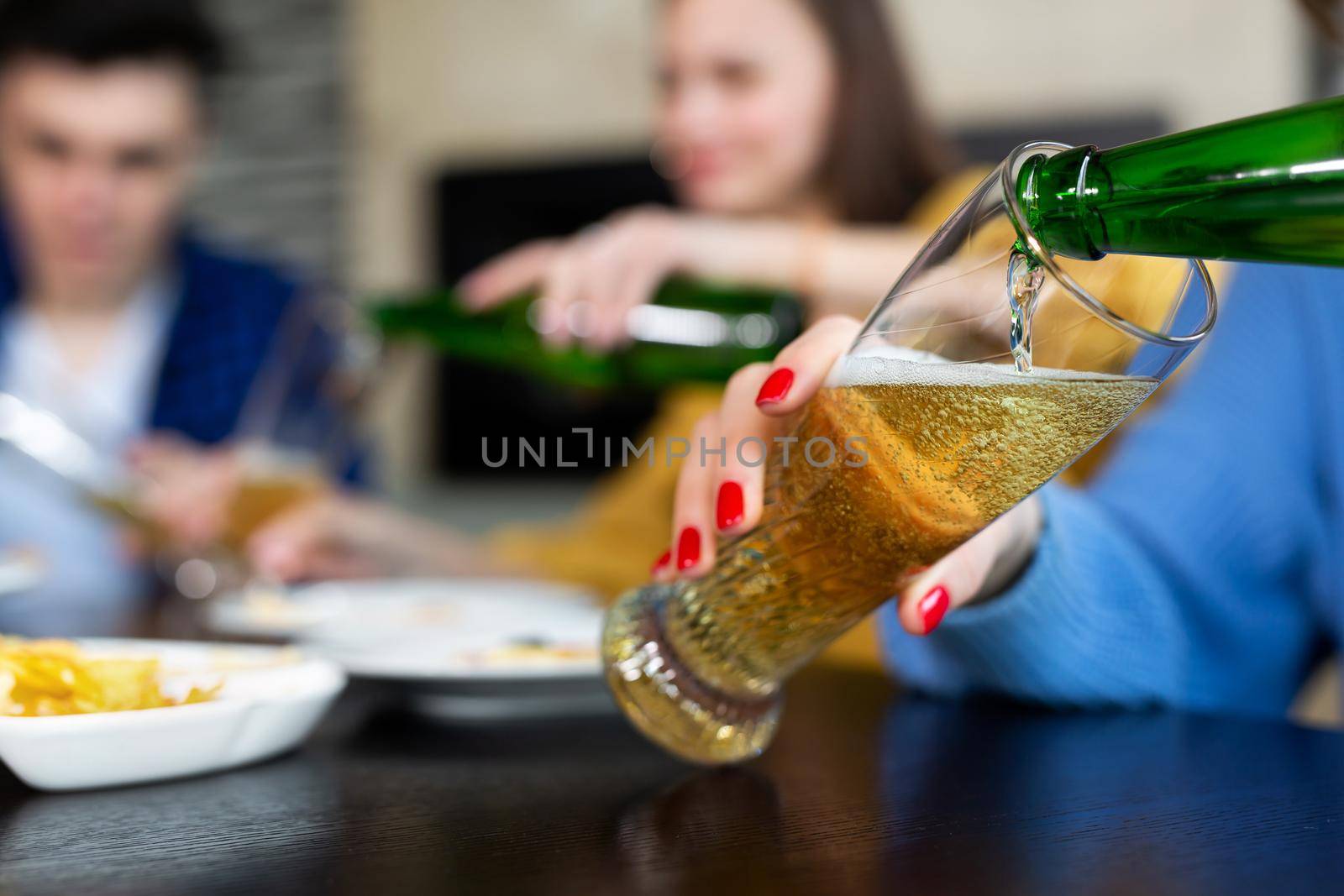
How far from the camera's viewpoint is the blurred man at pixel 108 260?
1.75 metres

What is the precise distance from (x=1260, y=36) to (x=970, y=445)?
114 inches

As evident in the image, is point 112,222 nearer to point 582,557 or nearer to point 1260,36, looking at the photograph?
point 582,557

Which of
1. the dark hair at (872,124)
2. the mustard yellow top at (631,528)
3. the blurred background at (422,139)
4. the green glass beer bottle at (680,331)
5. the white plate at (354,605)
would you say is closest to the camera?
the white plate at (354,605)

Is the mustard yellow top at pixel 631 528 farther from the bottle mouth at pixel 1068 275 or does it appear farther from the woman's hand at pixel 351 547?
the bottle mouth at pixel 1068 275

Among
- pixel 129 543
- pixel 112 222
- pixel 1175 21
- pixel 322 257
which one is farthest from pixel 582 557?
pixel 322 257

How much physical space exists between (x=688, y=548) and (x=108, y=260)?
1.85m

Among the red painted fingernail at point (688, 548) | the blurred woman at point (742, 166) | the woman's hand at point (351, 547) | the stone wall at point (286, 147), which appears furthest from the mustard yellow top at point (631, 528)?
the stone wall at point (286, 147)

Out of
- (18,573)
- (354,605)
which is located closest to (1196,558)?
(354,605)

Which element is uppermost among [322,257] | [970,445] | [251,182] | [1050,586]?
[970,445]

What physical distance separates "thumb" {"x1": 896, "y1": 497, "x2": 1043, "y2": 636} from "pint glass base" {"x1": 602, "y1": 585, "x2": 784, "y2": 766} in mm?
77

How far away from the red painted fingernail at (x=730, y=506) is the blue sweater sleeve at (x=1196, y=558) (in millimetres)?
232

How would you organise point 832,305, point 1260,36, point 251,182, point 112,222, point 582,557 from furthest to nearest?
point 251,182, point 1260,36, point 112,222, point 582,557, point 832,305

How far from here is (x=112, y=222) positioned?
6.31ft

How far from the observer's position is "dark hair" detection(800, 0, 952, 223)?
4.91 feet
